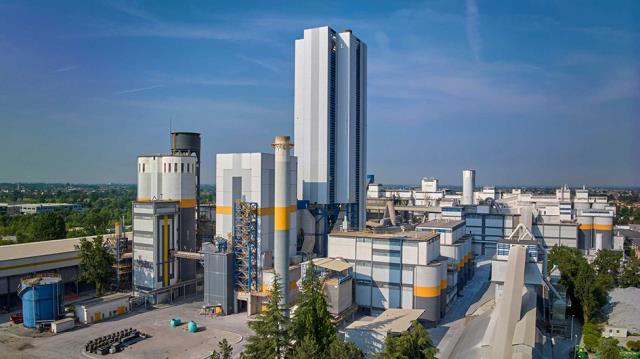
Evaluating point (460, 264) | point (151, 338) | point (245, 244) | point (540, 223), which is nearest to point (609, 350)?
point (460, 264)

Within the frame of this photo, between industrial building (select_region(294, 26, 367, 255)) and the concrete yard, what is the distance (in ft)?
Answer: 42.4

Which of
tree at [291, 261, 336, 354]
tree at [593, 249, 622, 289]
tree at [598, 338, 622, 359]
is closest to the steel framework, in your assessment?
tree at [291, 261, 336, 354]

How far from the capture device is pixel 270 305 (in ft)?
67.3

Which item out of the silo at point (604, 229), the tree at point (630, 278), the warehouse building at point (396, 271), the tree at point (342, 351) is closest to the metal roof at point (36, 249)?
the warehouse building at point (396, 271)

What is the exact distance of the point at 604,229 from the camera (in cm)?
5347

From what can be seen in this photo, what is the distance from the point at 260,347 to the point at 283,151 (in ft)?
38.9

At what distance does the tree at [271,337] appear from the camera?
63.9 ft

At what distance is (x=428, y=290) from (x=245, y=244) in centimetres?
1280

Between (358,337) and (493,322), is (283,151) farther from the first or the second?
(493,322)

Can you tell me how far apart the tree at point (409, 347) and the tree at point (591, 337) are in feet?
44.4

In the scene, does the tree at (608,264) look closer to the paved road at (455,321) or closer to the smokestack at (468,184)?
the paved road at (455,321)

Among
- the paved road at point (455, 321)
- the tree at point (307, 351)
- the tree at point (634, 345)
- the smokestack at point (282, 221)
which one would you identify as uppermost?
the smokestack at point (282, 221)

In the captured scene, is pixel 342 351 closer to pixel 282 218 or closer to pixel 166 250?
pixel 282 218

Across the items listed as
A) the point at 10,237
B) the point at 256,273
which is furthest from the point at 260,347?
the point at 10,237
